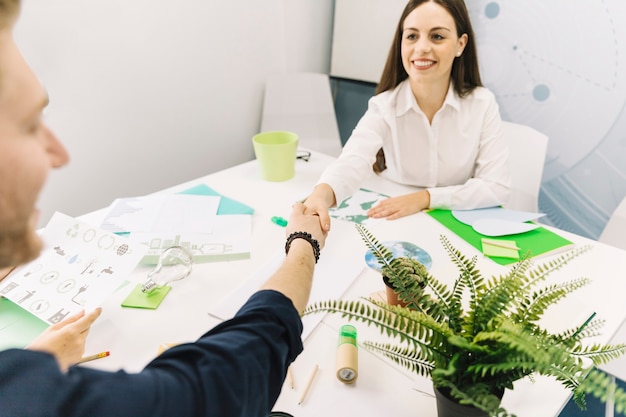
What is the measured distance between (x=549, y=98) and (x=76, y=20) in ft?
6.95

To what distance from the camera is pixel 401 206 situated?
1.29 metres

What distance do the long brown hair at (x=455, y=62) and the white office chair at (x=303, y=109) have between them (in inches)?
30.0

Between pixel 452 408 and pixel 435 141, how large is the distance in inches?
45.3

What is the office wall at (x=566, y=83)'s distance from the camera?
1832mm

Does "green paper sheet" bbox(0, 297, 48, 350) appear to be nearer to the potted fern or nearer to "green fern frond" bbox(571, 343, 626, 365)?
the potted fern

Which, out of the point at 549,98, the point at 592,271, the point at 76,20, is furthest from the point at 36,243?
the point at 549,98

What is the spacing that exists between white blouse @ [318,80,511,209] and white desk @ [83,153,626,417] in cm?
36

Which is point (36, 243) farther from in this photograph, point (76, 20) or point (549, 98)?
point (549, 98)

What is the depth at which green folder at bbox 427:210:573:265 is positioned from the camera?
108 centimetres

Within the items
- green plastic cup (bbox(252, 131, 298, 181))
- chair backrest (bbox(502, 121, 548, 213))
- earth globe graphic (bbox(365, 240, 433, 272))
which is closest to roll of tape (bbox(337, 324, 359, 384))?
earth globe graphic (bbox(365, 240, 433, 272))

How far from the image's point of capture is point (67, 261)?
0.94m

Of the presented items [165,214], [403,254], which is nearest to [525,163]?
[403,254]

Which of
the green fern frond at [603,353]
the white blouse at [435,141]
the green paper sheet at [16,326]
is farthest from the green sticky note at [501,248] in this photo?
the green paper sheet at [16,326]

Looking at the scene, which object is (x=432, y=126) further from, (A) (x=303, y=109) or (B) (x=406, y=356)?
(B) (x=406, y=356)
